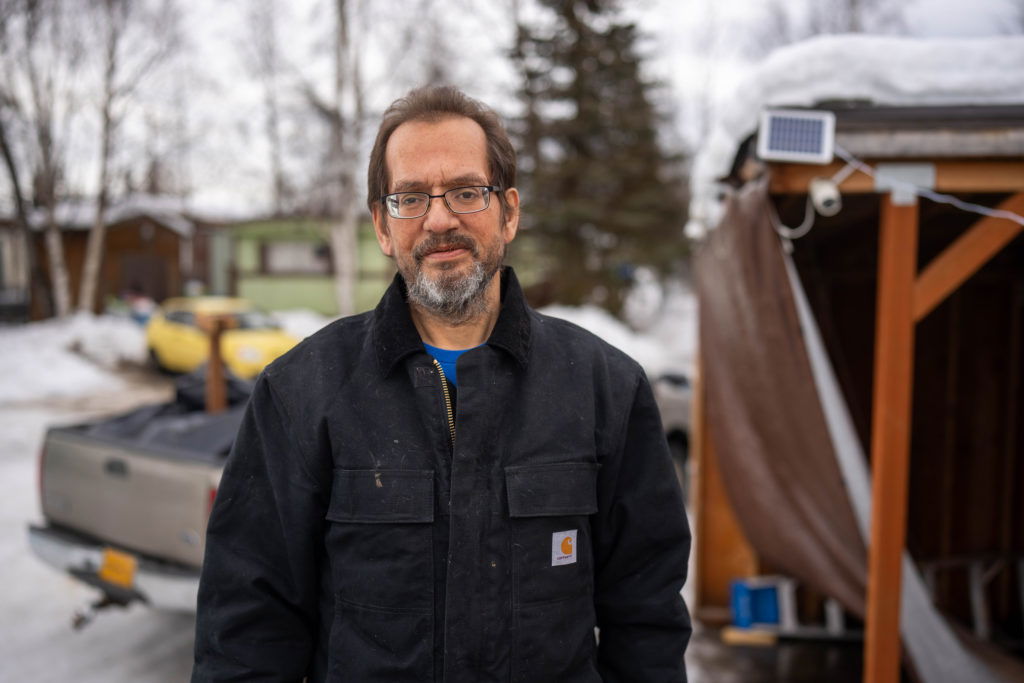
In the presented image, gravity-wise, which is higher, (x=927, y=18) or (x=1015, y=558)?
(x=927, y=18)

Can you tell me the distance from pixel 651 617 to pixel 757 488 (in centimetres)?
215

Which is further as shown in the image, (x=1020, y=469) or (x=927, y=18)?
(x=1020, y=469)

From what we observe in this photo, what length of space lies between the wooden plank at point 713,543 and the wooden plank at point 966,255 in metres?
1.96

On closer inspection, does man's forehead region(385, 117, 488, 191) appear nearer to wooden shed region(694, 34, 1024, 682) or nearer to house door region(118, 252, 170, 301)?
wooden shed region(694, 34, 1024, 682)

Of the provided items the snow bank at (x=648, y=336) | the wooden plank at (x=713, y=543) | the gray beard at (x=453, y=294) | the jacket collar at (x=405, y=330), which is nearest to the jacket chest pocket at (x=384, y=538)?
the jacket collar at (x=405, y=330)

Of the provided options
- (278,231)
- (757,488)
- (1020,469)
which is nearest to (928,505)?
(1020,469)

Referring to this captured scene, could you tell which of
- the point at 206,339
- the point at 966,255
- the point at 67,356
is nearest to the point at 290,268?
the point at 67,356

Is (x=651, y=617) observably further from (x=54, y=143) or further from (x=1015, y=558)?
(x=54, y=143)

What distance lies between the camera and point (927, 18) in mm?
3092

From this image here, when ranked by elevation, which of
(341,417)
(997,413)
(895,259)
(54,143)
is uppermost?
(54,143)

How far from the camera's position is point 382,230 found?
5.84 feet

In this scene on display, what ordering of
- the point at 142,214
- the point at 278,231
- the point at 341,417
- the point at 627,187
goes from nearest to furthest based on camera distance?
the point at 341,417, the point at 627,187, the point at 278,231, the point at 142,214

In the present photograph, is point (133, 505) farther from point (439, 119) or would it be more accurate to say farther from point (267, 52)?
point (267, 52)

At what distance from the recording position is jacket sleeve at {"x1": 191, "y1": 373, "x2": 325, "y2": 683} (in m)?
1.54
